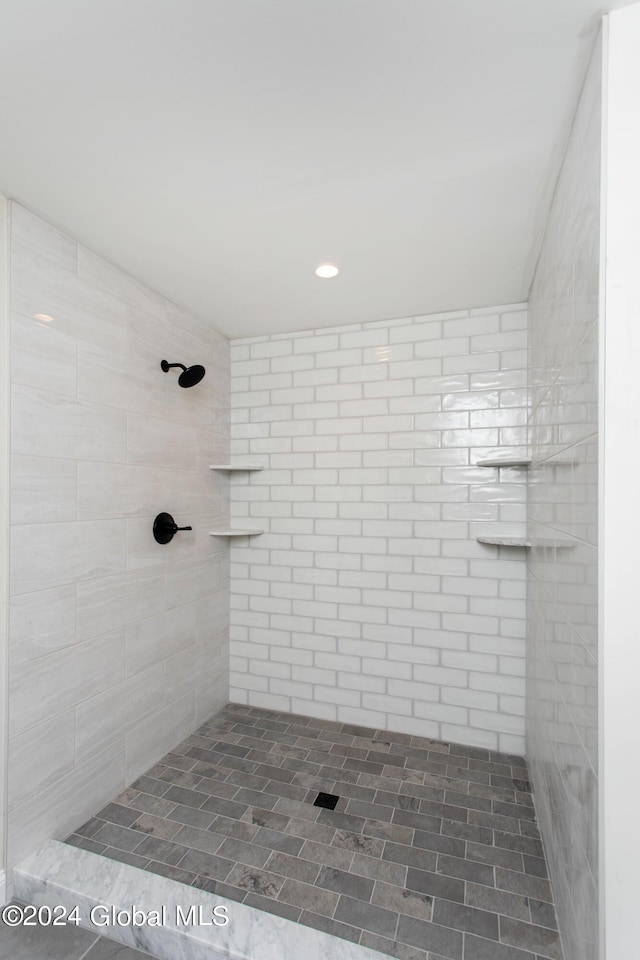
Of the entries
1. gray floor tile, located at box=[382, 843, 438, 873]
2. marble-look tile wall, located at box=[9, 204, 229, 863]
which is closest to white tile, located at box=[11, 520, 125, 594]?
marble-look tile wall, located at box=[9, 204, 229, 863]

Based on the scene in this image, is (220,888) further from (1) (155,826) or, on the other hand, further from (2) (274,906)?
(1) (155,826)

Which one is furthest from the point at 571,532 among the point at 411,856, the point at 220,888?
the point at 220,888

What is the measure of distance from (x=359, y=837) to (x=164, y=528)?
1474mm

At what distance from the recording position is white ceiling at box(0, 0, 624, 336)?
3.03ft

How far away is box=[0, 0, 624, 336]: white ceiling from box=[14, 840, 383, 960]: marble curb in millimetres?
2152

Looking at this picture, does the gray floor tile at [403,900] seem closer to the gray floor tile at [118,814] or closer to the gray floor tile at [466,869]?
the gray floor tile at [466,869]

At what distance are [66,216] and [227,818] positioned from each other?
7.53ft

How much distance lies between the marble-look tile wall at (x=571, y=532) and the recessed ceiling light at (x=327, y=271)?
0.81 meters

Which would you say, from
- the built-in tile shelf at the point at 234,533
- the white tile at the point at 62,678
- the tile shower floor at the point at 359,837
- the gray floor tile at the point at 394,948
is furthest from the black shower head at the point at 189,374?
the gray floor tile at the point at 394,948

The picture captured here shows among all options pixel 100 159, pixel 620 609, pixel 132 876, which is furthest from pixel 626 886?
pixel 100 159

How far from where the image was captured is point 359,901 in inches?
55.9

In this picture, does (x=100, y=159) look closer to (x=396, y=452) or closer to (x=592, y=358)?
(x=592, y=358)

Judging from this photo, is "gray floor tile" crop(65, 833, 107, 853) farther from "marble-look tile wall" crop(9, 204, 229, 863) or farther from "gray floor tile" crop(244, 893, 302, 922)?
"gray floor tile" crop(244, 893, 302, 922)

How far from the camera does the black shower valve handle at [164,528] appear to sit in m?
2.13
